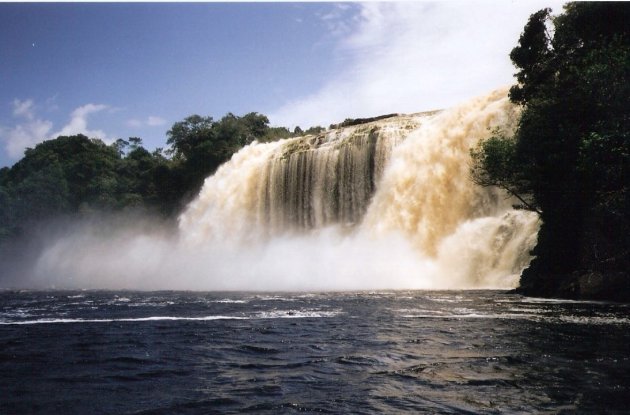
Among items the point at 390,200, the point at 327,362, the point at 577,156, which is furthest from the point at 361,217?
the point at 327,362

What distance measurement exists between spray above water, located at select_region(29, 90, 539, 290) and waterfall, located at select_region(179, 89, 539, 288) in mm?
72

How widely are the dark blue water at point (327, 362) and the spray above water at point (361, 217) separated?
10.6 metres

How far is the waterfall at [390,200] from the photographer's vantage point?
1001 inches

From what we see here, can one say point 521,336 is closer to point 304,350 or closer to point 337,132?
point 304,350

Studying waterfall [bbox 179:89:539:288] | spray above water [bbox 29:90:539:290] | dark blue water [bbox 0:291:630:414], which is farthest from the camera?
spray above water [bbox 29:90:539:290]

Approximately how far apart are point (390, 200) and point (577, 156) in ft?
43.3

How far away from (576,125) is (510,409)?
16.8m

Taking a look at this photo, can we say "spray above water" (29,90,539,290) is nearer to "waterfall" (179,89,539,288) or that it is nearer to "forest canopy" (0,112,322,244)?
"waterfall" (179,89,539,288)

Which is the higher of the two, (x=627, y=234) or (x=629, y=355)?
(x=627, y=234)

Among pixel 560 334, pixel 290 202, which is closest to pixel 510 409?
pixel 560 334

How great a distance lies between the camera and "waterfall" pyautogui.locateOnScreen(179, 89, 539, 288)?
2542cm

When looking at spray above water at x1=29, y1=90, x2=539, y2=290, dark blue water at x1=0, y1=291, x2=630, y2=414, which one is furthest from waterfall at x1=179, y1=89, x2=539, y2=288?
dark blue water at x1=0, y1=291, x2=630, y2=414

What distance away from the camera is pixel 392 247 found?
97.0 ft

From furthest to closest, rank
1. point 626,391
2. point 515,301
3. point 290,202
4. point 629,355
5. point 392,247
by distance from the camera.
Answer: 1. point 290,202
2. point 392,247
3. point 515,301
4. point 629,355
5. point 626,391
